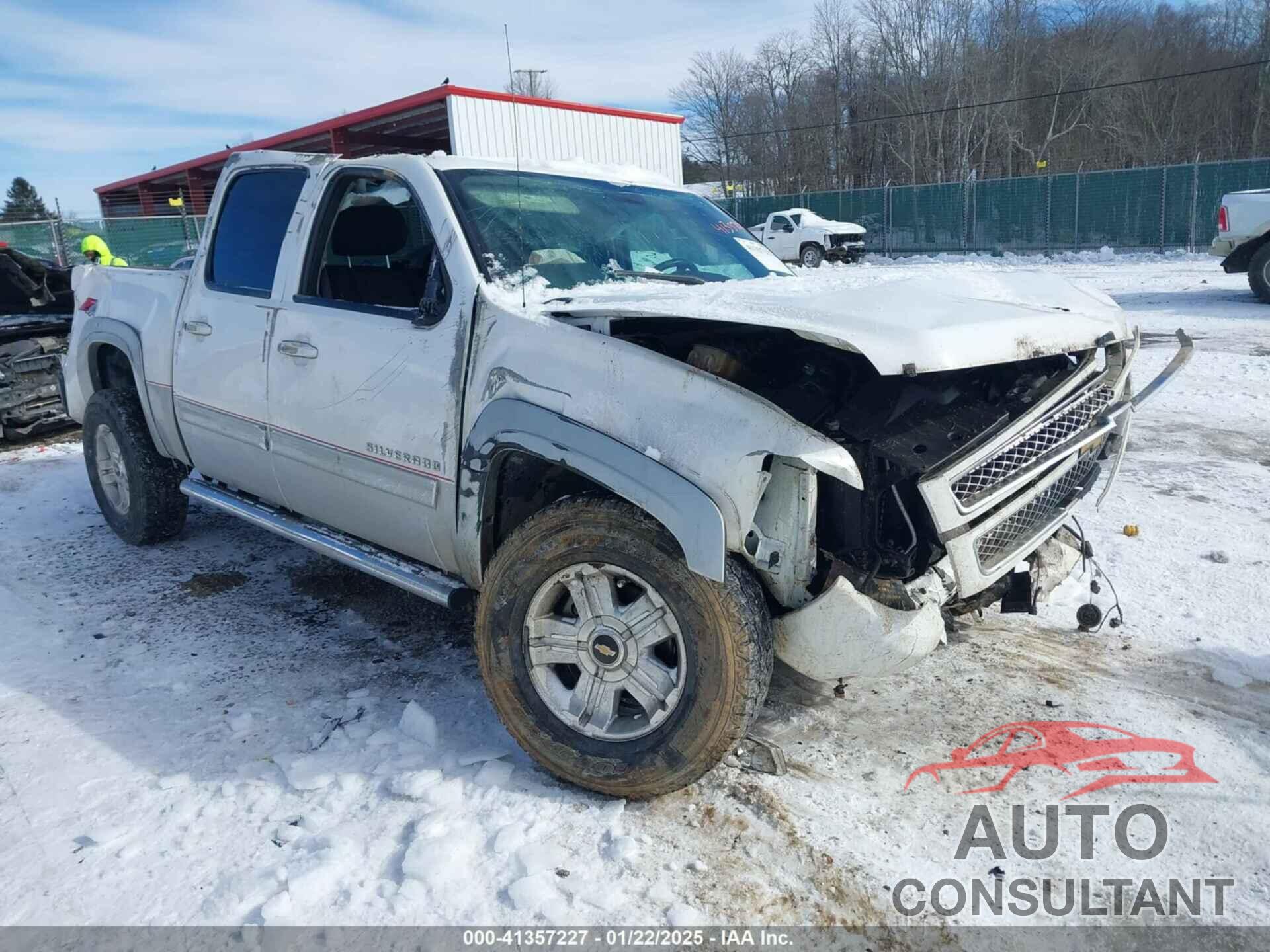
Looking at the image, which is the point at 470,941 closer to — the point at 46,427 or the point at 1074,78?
the point at 46,427

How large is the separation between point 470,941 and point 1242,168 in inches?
1147

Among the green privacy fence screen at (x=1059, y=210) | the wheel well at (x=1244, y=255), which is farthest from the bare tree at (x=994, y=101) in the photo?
the wheel well at (x=1244, y=255)

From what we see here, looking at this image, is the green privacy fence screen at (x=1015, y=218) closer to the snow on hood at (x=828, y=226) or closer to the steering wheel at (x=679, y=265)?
the snow on hood at (x=828, y=226)

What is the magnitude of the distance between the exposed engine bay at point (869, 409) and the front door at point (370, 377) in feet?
2.18

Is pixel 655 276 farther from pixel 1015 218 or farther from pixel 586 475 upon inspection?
pixel 1015 218

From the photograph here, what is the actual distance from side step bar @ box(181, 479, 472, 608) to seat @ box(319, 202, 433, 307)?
1009 millimetres

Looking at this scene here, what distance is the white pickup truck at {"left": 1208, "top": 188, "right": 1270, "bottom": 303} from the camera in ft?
42.8

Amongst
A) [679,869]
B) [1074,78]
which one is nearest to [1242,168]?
[1074,78]

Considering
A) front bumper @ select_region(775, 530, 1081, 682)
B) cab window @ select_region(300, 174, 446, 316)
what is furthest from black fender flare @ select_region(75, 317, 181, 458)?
front bumper @ select_region(775, 530, 1081, 682)

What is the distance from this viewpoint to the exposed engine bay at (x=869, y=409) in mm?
2717

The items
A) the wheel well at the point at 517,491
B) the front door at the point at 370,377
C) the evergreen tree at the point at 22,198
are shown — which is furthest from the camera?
the evergreen tree at the point at 22,198

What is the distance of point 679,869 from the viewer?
8.61 ft
